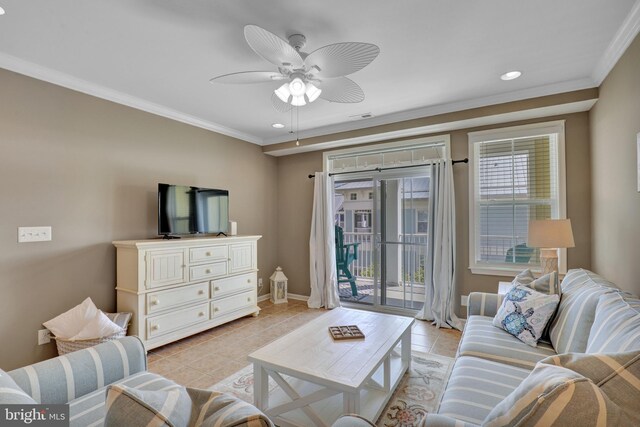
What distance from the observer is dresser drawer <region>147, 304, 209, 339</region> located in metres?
3.02

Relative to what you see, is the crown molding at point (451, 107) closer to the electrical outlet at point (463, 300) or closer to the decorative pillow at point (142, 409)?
the electrical outlet at point (463, 300)

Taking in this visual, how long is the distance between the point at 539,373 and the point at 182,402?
1.06 m

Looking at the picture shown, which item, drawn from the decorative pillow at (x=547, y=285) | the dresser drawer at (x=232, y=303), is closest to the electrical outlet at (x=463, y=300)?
the decorative pillow at (x=547, y=285)

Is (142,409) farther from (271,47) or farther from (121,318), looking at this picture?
(121,318)

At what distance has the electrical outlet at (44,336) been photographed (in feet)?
8.62

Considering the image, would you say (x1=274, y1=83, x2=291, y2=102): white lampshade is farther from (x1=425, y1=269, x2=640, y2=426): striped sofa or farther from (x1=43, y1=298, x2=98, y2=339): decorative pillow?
(x1=43, y1=298, x2=98, y2=339): decorative pillow

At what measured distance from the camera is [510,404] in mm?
901

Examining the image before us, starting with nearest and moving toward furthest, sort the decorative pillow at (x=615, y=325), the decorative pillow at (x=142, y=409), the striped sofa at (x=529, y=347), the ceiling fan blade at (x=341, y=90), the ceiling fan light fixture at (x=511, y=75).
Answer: the decorative pillow at (x=142, y=409) → the decorative pillow at (x=615, y=325) → the striped sofa at (x=529, y=347) → the ceiling fan blade at (x=341, y=90) → the ceiling fan light fixture at (x=511, y=75)

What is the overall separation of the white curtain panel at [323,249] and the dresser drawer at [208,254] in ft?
4.66

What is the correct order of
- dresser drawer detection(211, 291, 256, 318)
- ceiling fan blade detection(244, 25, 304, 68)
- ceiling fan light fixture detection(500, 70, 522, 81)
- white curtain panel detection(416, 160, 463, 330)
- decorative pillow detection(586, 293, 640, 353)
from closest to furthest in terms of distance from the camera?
decorative pillow detection(586, 293, 640, 353) < ceiling fan blade detection(244, 25, 304, 68) < ceiling fan light fixture detection(500, 70, 522, 81) < dresser drawer detection(211, 291, 256, 318) < white curtain panel detection(416, 160, 463, 330)

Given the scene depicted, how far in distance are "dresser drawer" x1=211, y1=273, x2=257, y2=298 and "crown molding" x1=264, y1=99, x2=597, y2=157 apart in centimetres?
Result: 206

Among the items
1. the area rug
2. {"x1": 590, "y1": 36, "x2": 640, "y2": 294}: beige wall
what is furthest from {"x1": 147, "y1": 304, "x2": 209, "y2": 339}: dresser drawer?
{"x1": 590, "y1": 36, "x2": 640, "y2": 294}: beige wall

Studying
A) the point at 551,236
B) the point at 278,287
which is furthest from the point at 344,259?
the point at 551,236

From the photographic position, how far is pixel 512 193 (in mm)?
3525
